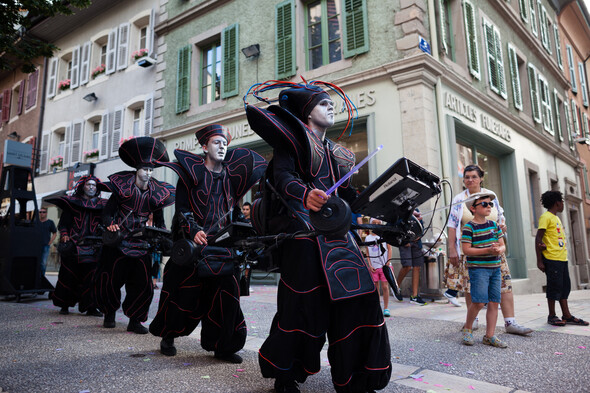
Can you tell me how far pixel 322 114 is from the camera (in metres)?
2.81

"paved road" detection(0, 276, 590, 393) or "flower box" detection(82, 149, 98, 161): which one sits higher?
"flower box" detection(82, 149, 98, 161)

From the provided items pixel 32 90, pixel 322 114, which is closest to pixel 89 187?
pixel 322 114

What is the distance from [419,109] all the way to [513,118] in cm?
533

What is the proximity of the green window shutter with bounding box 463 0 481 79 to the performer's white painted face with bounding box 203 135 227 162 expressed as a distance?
924 cm

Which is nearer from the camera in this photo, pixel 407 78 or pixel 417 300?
pixel 417 300

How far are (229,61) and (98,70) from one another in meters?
6.91

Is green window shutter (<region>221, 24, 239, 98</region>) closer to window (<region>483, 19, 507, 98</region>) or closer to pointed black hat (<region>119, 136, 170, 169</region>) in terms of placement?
window (<region>483, 19, 507, 98</region>)

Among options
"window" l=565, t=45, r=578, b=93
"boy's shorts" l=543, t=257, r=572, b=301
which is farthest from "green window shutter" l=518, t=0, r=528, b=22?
"boy's shorts" l=543, t=257, r=572, b=301

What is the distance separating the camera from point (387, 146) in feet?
30.6

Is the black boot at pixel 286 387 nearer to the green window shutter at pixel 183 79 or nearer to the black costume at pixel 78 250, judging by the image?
the black costume at pixel 78 250

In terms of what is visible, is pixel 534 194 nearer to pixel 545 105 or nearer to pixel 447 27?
pixel 545 105

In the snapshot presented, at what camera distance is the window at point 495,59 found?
12117mm

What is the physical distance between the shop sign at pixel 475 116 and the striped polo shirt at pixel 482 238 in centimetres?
602

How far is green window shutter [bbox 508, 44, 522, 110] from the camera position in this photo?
13281 millimetres
